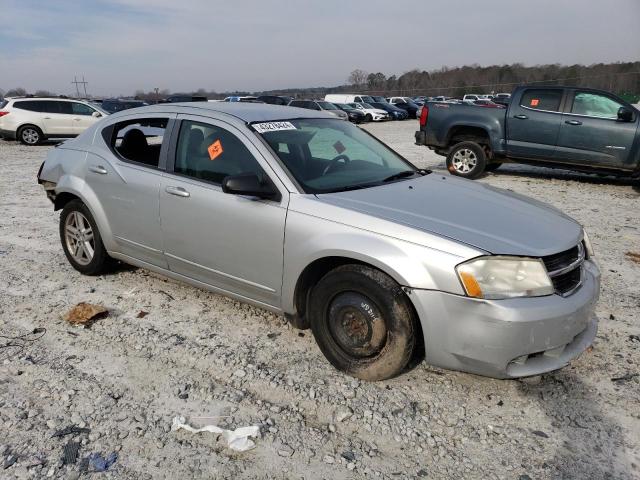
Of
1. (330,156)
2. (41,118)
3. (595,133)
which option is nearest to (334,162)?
(330,156)

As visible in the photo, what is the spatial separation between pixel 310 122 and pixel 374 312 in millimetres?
1808

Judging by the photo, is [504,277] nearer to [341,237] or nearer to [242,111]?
[341,237]

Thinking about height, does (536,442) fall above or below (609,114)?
below

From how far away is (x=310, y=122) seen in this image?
13.4 ft

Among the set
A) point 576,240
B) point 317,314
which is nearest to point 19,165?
point 317,314

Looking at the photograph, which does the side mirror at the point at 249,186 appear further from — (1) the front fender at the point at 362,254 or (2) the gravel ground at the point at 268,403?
(2) the gravel ground at the point at 268,403

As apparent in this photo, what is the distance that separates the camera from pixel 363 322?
306 centimetres

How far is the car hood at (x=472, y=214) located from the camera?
283cm

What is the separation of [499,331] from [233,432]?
1.51 meters

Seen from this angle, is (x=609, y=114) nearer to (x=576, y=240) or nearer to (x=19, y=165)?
(x=576, y=240)

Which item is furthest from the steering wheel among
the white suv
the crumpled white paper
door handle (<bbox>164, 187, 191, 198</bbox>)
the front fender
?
the white suv

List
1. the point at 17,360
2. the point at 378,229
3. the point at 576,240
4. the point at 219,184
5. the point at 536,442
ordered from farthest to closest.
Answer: the point at 219,184 < the point at 17,360 < the point at 576,240 < the point at 378,229 < the point at 536,442

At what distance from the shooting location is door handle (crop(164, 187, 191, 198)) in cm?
373

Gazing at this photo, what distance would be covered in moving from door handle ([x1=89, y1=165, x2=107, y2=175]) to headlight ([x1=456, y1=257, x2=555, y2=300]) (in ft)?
10.4
